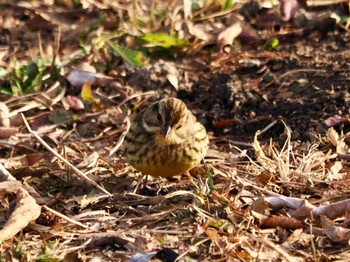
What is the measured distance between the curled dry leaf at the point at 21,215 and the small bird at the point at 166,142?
0.88 meters

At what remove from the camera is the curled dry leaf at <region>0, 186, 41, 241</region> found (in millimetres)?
5305

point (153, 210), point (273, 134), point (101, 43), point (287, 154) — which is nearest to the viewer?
point (153, 210)

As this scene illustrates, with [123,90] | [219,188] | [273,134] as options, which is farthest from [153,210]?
[123,90]

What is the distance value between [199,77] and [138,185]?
1.90m

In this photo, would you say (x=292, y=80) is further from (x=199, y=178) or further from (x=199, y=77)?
(x=199, y=178)

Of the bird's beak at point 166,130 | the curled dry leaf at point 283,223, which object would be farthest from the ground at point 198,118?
the bird's beak at point 166,130

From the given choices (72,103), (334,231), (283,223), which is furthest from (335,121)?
(72,103)

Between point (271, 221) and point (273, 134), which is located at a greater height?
point (271, 221)

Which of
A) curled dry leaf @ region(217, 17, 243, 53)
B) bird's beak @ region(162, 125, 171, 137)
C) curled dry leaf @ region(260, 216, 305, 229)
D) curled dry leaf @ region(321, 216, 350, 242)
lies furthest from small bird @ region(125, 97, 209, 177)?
curled dry leaf @ region(217, 17, 243, 53)

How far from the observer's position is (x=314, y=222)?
213 inches

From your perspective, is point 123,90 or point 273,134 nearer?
point 273,134

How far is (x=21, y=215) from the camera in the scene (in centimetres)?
546

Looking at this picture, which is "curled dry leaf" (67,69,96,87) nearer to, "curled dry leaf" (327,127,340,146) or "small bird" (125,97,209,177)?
"small bird" (125,97,209,177)

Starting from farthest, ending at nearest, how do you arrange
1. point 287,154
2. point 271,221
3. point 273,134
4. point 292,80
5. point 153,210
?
point 292,80
point 273,134
point 287,154
point 153,210
point 271,221
